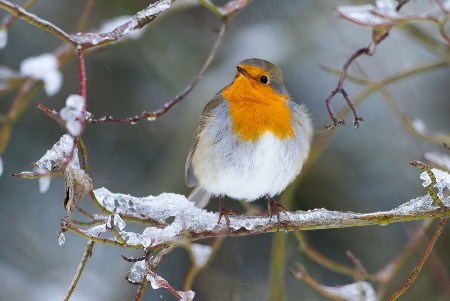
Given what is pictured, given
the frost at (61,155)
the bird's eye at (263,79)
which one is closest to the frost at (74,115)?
the frost at (61,155)

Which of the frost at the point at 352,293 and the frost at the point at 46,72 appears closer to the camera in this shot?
the frost at the point at 46,72

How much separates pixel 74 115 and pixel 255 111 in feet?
4.43

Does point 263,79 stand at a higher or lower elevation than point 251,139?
higher

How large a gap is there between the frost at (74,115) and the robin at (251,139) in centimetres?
121

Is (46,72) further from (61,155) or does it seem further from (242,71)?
(242,71)

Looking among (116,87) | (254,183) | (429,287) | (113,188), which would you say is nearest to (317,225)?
(254,183)

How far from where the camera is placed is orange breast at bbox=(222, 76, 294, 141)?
2.85m

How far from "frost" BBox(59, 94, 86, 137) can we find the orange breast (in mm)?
1287

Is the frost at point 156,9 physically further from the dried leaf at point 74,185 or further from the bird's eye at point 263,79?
the bird's eye at point 263,79

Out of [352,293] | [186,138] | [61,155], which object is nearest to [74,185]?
[61,155]

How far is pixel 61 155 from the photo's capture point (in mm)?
1716

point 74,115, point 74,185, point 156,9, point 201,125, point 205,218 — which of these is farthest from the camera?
point 201,125

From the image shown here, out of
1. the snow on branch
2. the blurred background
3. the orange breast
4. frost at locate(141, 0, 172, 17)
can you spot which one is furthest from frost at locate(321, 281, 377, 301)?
the blurred background

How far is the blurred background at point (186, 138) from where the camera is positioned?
460 cm
